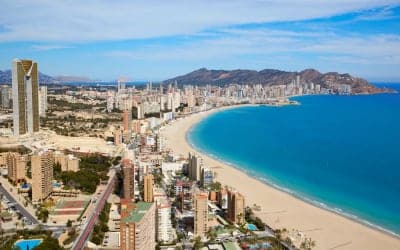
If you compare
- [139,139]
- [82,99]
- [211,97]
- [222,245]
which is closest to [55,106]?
[82,99]

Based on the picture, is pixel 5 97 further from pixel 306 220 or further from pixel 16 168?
pixel 306 220

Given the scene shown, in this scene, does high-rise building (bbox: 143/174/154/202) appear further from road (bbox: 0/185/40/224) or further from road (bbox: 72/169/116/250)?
road (bbox: 0/185/40/224)

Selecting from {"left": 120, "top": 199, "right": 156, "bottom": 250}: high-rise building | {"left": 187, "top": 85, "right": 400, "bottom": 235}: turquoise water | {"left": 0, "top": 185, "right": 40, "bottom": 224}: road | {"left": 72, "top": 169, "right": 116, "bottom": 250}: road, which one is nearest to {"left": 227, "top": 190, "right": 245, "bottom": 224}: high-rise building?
{"left": 187, "top": 85, "right": 400, "bottom": 235}: turquoise water

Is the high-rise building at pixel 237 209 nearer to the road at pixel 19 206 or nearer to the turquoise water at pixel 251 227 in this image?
the turquoise water at pixel 251 227

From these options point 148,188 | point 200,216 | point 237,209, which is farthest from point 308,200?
point 148,188

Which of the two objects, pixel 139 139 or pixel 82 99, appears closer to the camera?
pixel 139 139

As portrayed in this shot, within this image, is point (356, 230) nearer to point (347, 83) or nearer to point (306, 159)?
point (306, 159)

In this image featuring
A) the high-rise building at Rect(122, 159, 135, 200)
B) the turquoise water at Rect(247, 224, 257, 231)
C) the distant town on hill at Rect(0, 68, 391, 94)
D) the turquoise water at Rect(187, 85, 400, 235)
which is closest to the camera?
the turquoise water at Rect(247, 224, 257, 231)
